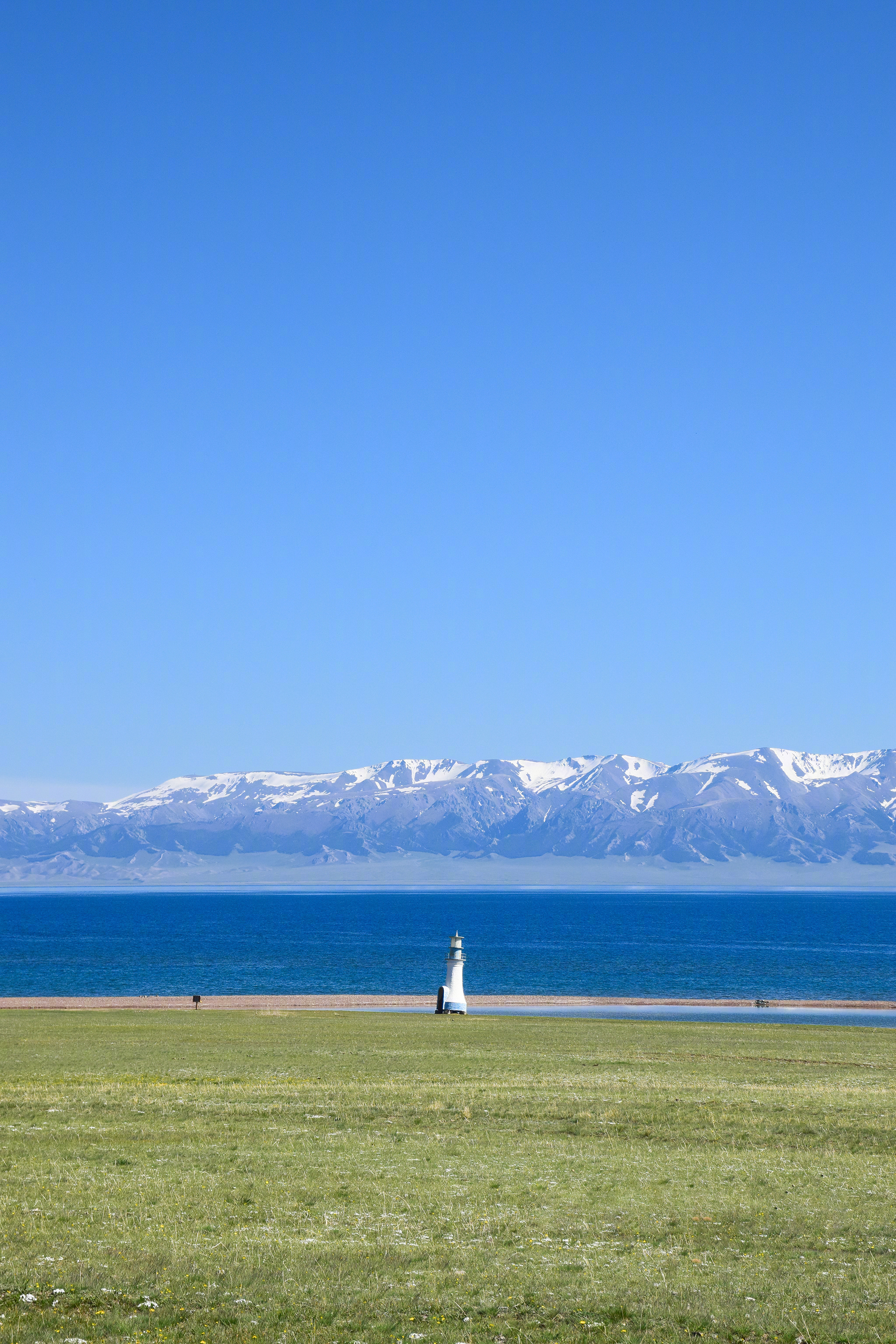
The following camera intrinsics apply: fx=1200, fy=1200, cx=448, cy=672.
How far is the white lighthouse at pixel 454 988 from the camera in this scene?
63.0m

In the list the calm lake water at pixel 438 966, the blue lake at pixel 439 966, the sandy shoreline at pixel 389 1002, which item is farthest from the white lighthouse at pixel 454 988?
the blue lake at pixel 439 966

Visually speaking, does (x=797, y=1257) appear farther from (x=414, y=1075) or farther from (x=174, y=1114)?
(x=414, y=1075)

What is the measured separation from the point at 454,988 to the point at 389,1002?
18879 mm

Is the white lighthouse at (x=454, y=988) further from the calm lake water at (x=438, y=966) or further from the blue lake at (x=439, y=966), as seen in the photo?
the blue lake at (x=439, y=966)

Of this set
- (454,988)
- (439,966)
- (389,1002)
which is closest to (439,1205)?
(454,988)

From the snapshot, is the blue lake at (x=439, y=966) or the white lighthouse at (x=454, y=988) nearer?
the white lighthouse at (x=454, y=988)

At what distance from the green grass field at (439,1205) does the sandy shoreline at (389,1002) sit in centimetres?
4629

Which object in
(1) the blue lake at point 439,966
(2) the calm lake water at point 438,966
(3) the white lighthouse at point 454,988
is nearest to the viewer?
(3) the white lighthouse at point 454,988

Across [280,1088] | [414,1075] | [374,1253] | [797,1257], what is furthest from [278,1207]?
[414,1075]

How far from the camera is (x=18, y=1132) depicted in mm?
21719

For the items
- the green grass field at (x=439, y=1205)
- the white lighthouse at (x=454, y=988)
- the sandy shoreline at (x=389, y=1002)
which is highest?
the green grass field at (x=439, y=1205)

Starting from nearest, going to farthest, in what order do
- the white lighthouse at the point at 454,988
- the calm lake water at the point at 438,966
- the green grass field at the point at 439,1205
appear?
the green grass field at the point at 439,1205 → the white lighthouse at the point at 454,988 → the calm lake water at the point at 438,966

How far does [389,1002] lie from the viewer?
81000mm

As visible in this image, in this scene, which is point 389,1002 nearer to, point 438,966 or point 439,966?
point 439,966
